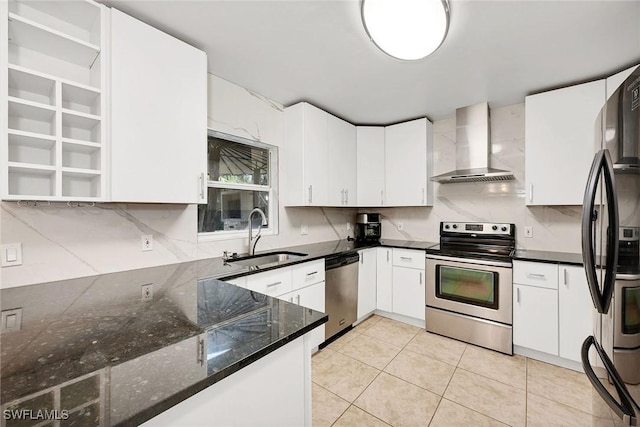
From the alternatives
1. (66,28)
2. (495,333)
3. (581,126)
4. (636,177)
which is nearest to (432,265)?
(495,333)

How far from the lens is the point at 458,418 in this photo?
5.55 feet

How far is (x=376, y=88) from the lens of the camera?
2.51 meters

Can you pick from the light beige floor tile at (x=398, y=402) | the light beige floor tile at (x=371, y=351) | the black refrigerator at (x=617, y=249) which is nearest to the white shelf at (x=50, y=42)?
the black refrigerator at (x=617, y=249)

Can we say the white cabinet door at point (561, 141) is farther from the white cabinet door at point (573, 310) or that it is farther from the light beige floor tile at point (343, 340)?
the light beige floor tile at point (343, 340)

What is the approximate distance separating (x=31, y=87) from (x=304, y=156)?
74.6 inches

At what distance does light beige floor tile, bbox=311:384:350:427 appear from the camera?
1682 millimetres

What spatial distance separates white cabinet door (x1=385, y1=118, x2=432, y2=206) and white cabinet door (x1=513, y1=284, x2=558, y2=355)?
1333 mm

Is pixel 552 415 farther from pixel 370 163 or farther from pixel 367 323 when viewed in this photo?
pixel 370 163

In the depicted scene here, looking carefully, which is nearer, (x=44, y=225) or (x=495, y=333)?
(x=44, y=225)

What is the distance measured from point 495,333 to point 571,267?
0.83m

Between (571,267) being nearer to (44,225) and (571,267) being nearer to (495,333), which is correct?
(495,333)

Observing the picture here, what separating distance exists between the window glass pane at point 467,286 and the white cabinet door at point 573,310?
1.51ft

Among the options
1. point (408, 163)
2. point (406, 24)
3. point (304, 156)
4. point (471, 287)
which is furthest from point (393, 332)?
point (406, 24)

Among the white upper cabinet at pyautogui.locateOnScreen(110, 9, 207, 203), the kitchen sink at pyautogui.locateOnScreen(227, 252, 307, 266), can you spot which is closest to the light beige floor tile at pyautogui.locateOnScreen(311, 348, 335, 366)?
the kitchen sink at pyautogui.locateOnScreen(227, 252, 307, 266)
